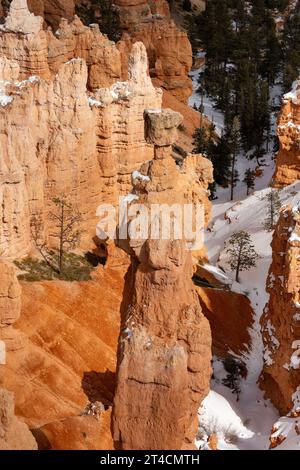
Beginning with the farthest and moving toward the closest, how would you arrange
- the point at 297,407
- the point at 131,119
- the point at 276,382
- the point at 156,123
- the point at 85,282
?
the point at 131,119, the point at 85,282, the point at 276,382, the point at 297,407, the point at 156,123

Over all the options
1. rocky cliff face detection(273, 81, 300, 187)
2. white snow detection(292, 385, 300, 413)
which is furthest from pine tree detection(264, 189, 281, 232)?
white snow detection(292, 385, 300, 413)

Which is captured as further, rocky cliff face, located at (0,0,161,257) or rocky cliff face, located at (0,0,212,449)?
rocky cliff face, located at (0,0,161,257)

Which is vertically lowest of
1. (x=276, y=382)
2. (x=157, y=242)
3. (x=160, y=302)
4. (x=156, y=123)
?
(x=276, y=382)

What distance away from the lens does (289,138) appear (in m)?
60.3

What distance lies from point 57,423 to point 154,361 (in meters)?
3.99

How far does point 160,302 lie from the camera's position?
25.3 meters

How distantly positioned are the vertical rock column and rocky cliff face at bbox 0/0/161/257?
16540 millimetres

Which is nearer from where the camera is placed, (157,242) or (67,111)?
(157,242)

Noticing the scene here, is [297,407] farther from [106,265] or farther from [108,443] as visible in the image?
[106,265]

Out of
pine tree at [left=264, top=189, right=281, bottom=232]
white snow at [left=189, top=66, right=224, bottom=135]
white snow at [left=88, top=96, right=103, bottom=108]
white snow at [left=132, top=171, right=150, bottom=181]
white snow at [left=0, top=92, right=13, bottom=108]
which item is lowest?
pine tree at [left=264, top=189, right=281, bottom=232]

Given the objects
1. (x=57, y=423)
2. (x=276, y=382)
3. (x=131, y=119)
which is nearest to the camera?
(x=57, y=423)

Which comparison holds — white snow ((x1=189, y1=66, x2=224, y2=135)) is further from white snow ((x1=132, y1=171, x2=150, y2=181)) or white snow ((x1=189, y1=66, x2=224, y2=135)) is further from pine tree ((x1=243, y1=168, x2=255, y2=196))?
white snow ((x1=132, y1=171, x2=150, y2=181))

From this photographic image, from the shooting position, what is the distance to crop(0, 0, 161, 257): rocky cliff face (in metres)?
41.2

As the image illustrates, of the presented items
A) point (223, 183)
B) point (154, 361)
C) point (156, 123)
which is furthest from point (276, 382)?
point (223, 183)
